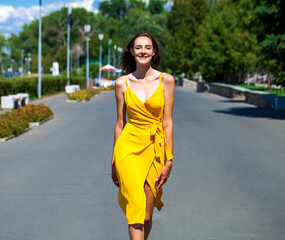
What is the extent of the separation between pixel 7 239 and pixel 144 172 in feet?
7.04

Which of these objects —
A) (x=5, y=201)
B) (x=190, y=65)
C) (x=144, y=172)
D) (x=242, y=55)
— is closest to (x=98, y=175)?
(x=5, y=201)

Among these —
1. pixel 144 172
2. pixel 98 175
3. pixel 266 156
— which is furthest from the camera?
pixel 266 156

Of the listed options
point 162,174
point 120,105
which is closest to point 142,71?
point 120,105

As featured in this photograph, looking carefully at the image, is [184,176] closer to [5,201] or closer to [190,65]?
[5,201]

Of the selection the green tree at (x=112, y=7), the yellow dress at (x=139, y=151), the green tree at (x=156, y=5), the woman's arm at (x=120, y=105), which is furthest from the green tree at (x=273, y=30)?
the green tree at (x=112, y=7)

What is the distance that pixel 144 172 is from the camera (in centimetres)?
396

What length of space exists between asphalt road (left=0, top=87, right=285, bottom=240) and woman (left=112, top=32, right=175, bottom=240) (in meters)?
1.58

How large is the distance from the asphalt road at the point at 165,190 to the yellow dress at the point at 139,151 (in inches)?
64.0

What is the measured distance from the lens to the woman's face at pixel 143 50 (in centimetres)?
410

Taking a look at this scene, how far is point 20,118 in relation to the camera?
16562 mm

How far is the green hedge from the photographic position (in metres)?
29.9

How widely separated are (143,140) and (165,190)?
13.0 ft

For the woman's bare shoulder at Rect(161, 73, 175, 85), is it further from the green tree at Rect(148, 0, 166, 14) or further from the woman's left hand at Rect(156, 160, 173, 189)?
the green tree at Rect(148, 0, 166, 14)

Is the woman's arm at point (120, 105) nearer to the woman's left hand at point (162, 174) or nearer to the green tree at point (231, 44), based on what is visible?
the woman's left hand at point (162, 174)
